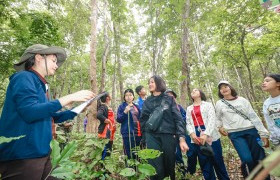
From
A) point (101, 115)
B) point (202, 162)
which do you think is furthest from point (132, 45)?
point (202, 162)

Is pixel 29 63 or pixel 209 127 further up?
pixel 29 63

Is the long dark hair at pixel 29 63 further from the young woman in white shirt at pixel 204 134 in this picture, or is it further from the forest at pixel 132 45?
the young woman in white shirt at pixel 204 134

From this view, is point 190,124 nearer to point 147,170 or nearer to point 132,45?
point 147,170

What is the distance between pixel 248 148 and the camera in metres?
3.70

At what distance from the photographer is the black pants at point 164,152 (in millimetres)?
3334

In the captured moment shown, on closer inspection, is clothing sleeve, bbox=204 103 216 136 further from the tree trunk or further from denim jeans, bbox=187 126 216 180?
the tree trunk

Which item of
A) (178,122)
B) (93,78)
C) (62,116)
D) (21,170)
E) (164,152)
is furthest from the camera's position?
(93,78)

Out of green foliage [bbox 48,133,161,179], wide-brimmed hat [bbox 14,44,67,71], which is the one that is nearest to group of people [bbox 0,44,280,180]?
wide-brimmed hat [bbox 14,44,67,71]

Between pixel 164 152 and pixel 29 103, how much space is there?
2.31 m

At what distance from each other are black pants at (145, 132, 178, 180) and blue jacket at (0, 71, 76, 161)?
193 cm

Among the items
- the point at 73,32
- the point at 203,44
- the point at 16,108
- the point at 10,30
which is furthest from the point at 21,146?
the point at 203,44

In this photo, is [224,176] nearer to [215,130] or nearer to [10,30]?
[215,130]

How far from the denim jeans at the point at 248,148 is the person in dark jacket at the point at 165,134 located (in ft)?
3.36

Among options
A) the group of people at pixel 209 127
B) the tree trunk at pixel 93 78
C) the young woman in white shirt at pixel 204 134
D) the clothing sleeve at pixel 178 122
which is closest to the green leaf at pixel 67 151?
the group of people at pixel 209 127
